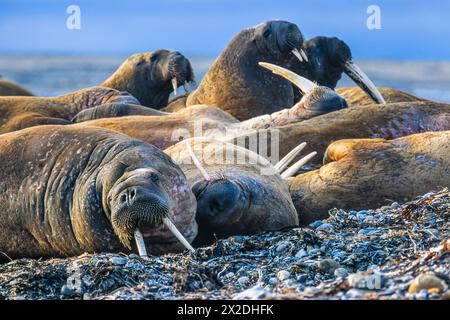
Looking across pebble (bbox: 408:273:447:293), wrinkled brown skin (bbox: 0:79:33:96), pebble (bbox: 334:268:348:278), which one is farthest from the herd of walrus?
wrinkled brown skin (bbox: 0:79:33:96)

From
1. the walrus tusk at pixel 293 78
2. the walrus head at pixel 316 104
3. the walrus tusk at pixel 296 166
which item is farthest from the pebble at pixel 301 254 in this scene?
the walrus tusk at pixel 293 78

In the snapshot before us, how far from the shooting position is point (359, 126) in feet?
40.0

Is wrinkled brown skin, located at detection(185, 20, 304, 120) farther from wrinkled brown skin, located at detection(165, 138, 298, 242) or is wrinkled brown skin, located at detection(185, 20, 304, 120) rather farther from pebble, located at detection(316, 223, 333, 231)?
pebble, located at detection(316, 223, 333, 231)

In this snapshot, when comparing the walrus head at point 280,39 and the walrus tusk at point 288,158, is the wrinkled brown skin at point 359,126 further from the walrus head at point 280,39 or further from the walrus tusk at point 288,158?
the walrus head at point 280,39

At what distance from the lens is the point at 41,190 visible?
29.2 ft

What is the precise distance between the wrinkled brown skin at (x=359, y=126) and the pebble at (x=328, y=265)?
4.00 meters

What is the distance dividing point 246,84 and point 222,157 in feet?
14.4

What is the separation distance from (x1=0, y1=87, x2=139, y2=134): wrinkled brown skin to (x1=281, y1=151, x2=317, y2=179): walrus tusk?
151 inches

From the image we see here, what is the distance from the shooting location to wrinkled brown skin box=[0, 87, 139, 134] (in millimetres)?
14211

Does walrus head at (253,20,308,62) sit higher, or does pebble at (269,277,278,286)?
walrus head at (253,20,308,62)

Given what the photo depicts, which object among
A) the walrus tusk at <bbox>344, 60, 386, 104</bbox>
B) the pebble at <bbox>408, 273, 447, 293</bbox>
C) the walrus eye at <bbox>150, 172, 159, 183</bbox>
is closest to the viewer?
the pebble at <bbox>408, 273, 447, 293</bbox>

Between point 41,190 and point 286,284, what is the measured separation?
2439 mm
